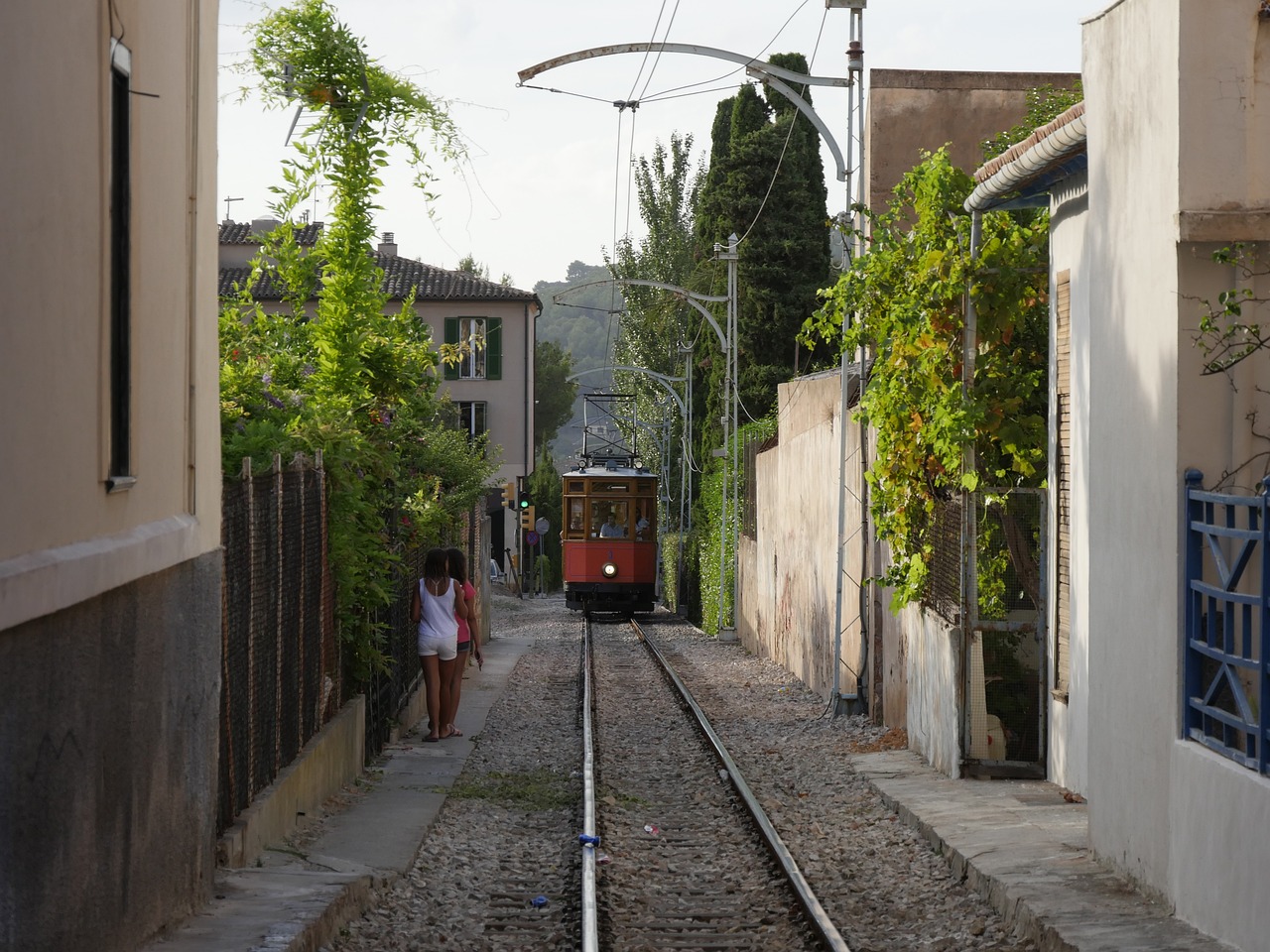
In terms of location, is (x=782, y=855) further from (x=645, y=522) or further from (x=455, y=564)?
(x=645, y=522)

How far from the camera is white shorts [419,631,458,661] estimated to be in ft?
44.0

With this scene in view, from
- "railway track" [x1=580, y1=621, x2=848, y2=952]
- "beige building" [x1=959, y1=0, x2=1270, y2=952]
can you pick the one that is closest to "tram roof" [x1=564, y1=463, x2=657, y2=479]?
"railway track" [x1=580, y1=621, x2=848, y2=952]

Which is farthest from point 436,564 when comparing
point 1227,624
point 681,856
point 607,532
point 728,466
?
point 607,532

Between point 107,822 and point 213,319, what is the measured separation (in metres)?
2.92

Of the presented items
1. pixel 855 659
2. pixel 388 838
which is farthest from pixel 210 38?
pixel 855 659

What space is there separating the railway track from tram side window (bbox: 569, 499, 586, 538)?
1842cm

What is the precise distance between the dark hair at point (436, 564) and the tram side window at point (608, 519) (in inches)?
828

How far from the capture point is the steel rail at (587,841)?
24.2ft

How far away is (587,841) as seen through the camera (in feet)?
31.3

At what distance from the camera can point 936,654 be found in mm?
12172

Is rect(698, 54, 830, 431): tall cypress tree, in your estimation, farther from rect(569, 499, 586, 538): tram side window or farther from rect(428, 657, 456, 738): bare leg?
rect(428, 657, 456, 738): bare leg

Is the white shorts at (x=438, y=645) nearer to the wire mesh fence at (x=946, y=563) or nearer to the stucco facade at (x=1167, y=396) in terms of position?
the wire mesh fence at (x=946, y=563)

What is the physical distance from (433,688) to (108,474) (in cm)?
853

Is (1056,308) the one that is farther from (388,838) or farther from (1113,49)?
(388,838)
